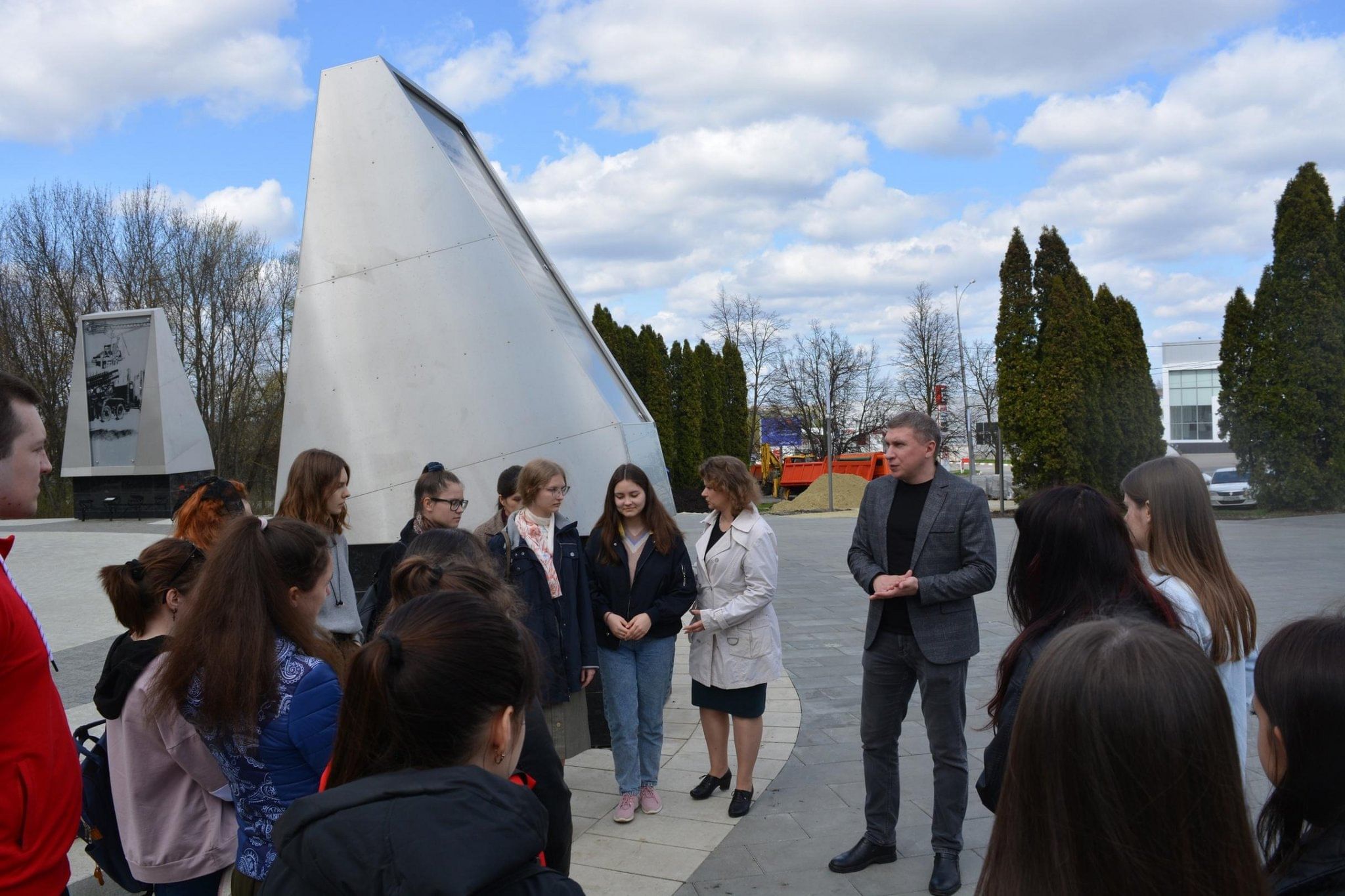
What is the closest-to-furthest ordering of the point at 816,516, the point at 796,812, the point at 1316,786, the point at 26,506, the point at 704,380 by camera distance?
1. the point at 1316,786
2. the point at 26,506
3. the point at 796,812
4. the point at 816,516
5. the point at 704,380

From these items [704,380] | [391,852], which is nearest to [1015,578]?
[391,852]

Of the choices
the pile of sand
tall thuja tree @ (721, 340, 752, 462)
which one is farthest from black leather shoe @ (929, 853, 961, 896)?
tall thuja tree @ (721, 340, 752, 462)

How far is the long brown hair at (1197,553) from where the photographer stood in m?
2.84

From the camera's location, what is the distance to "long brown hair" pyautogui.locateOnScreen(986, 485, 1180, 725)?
2.58m

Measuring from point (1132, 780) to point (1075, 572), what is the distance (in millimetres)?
1536

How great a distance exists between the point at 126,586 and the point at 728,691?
2952 millimetres

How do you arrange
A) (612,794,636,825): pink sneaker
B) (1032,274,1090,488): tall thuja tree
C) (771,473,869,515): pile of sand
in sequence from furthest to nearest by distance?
1. (771,473,869,515): pile of sand
2. (1032,274,1090,488): tall thuja tree
3. (612,794,636,825): pink sneaker

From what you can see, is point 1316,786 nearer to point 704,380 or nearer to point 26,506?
point 26,506

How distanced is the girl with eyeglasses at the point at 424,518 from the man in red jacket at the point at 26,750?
1923mm

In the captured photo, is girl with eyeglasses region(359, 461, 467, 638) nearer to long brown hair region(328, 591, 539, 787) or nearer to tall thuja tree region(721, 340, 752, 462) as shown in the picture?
long brown hair region(328, 591, 539, 787)

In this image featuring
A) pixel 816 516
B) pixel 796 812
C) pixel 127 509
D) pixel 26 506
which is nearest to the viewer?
pixel 26 506

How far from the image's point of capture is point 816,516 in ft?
84.6

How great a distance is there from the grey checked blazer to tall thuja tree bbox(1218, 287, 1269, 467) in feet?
75.5

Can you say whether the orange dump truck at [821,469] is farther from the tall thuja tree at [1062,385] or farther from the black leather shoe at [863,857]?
the black leather shoe at [863,857]
